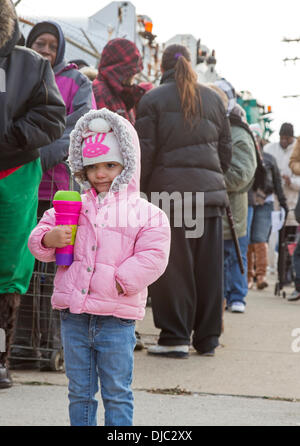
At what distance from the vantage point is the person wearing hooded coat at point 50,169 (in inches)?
187

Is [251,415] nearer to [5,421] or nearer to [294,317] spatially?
[5,421]

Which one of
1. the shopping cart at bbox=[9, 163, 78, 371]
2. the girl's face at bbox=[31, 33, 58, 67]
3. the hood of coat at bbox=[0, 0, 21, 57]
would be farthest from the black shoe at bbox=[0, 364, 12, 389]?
the girl's face at bbox=[31, 33, 58, 67]

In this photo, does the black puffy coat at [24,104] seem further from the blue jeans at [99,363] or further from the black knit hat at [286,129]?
the black knit hat at [286,129]

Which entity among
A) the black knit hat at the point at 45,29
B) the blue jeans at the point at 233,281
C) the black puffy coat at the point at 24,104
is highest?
the black knit hat at the point at 45,29

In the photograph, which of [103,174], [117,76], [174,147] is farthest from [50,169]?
[103,174]

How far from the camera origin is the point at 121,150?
3.13 meters

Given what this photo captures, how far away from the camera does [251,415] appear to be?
3869 millimetres

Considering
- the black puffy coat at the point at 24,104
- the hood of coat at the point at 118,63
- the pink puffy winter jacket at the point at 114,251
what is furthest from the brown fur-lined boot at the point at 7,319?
the hood of coat at the point at 118,63

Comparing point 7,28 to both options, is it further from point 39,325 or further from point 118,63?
point 118,63

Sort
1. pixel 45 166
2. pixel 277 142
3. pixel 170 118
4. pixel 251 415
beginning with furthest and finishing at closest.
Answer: pixel 277 142 → pixel 170 118 → pixel 45 166 → pixel 251 415

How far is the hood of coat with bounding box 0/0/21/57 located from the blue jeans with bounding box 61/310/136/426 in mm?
1578

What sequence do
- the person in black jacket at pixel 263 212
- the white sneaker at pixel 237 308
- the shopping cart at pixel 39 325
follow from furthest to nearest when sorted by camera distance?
the person in black jacket at pixel 263 212, the white sneaker at pixel 237 308, the shopping cart at pixel 39 325
